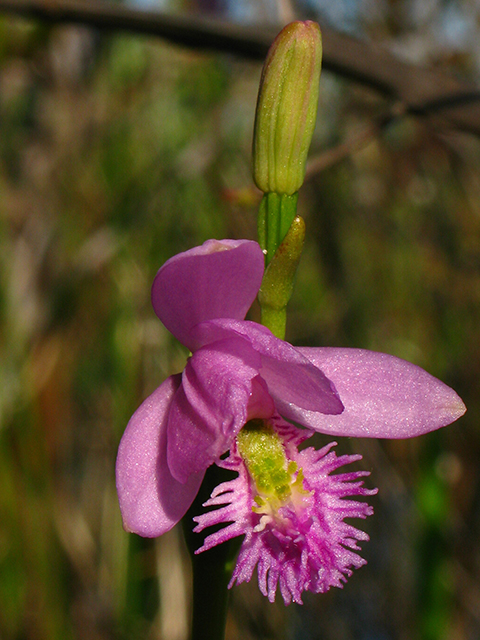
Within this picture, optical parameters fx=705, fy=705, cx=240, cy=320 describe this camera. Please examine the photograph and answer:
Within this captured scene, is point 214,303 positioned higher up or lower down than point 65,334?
lower down

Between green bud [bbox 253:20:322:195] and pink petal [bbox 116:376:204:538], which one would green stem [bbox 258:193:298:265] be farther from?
pink petal [bbox 116:376:204:538]

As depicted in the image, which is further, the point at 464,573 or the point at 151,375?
the point at 464,573

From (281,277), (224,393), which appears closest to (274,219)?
(281,277)

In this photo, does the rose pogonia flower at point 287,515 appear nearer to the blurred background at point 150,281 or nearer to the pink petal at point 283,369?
the pink petal at point 283,369

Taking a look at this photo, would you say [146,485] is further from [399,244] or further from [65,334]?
[399,244]

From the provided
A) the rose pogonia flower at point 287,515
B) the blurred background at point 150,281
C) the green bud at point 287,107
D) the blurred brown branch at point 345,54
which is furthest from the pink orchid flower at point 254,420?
the blurred background at point 150,281

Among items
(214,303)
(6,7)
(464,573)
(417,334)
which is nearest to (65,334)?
(6,7)

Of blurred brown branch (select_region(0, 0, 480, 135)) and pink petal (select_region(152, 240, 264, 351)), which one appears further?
blurred brown branch (select_region(0, 0, 480, 135))

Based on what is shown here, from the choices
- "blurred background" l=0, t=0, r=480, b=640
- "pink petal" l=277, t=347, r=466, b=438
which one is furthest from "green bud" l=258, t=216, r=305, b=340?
Result: "blurred background" l=0, t=0, r=480, b=640
